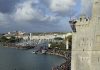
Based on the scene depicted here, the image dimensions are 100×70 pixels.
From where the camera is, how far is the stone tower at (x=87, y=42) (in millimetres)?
12938

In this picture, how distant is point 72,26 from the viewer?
570 inches

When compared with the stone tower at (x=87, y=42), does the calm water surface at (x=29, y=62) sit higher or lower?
lower

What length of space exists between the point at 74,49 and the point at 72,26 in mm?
990

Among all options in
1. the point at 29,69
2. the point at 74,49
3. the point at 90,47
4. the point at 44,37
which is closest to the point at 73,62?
the point at 74,49

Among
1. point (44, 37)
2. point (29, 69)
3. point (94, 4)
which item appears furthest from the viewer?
point (44, 37)

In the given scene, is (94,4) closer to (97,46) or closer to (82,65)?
(97,46)

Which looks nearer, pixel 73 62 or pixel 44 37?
pixel 73 62

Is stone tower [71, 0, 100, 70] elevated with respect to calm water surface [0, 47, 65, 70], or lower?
elevated

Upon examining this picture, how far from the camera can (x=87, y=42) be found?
13.5 metres

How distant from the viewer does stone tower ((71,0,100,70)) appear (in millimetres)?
12938

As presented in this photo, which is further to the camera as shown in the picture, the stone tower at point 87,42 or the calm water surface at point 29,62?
the calm water surface at point 29,62

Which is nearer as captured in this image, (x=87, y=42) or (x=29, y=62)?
(x=87, y=42)

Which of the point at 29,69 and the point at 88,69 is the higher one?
the point at 88,69

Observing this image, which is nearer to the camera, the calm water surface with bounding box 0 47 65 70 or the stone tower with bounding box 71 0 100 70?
the stone tower with bounding box 71 0 100 70
